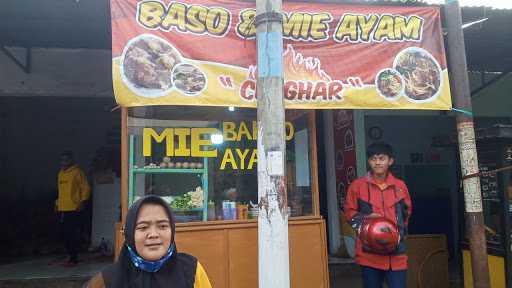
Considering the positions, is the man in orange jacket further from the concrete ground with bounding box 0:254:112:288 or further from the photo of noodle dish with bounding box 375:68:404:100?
the concrete ground with bounding box 0:254:112:288

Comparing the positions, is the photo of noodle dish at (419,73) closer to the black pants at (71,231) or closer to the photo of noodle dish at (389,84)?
the photo of noodle dish at (389,84)

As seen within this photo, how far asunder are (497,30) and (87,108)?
781cm

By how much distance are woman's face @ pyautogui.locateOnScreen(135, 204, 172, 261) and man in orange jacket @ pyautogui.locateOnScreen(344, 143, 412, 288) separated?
2429 millimetres

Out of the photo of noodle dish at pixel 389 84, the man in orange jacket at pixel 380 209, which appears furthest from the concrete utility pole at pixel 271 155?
the photo of noodle dish at pixel 389 84

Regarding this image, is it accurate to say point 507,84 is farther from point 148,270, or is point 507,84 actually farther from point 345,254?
point 148,270

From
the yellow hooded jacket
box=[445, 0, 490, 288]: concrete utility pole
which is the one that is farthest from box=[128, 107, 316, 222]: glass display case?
the yellow hooded jacket

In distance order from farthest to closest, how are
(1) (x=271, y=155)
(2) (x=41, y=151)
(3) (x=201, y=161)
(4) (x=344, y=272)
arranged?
(2) (x=41, y=151) → (4) (x=344, y=272) → (3) (x=201, y=161) → (1) (x=271, y=155)

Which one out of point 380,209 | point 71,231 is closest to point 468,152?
point 380,209

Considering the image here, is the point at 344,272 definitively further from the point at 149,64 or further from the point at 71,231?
the point at 149,64

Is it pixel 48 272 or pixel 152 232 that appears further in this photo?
pixel 48 272

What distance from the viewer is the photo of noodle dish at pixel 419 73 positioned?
15.0 ft

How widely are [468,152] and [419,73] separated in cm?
97

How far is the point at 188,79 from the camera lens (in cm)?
410

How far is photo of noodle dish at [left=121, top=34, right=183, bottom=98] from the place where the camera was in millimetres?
3945
